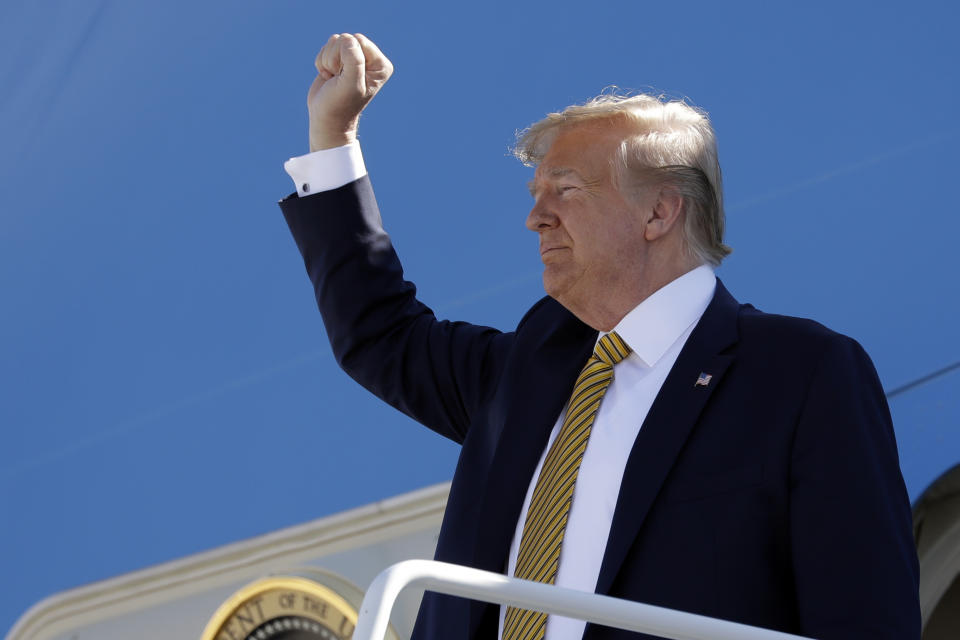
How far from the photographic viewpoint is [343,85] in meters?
1.37

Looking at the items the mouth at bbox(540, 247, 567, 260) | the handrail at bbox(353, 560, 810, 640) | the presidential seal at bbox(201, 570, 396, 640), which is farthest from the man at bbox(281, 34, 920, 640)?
the presidential seal at bbox(201, 570, 396, 640)

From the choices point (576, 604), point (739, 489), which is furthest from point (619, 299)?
point (576, 604)

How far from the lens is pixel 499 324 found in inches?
64.1

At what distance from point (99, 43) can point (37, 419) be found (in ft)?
1.86

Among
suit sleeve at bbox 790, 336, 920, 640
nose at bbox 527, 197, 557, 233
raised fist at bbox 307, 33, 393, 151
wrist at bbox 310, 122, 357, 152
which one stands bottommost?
suit sleeve at bbox 790, 336, 920, 640

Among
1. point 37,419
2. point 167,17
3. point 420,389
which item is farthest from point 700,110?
point 37,419

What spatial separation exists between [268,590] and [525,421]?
58cm

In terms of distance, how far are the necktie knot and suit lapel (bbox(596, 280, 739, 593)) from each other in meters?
0.07

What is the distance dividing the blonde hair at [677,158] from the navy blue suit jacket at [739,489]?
0.08 meters

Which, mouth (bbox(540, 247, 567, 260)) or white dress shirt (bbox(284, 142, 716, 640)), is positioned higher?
mouth (bbox(540, 247, 567, 260))

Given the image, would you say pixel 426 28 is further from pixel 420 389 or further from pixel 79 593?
pixel 79 593

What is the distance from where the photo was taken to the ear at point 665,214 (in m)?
1.33

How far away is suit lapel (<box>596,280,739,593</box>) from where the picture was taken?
1.08 metres

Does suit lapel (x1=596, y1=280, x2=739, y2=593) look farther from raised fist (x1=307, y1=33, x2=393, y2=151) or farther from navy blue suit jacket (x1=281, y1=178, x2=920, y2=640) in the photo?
raised fist (x1=307, y1=33, x2=393, y2=151)
